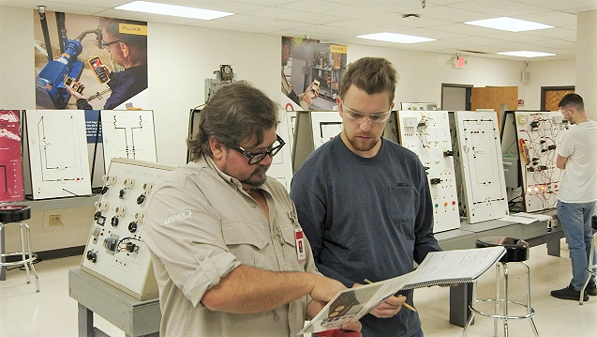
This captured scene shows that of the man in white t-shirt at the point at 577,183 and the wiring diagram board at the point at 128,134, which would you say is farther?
the wiring diagram board at the point at 128,134

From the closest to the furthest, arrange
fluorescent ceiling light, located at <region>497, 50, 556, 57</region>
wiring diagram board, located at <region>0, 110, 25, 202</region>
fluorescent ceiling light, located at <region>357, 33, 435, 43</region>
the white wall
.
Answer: wiring diagram board, located at <region>0, 110, 25, 202</region> → the white wall → fluorescent ceiling light, located at <region>357, 33, 435, 43</region> → fluorescent ceiling light, located at <region>497, 50, 556, 57</region>

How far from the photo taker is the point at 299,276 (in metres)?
1.46

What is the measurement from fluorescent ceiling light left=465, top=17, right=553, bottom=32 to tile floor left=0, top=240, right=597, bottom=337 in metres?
3.55

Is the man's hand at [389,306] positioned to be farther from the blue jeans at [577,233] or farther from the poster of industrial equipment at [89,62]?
the poster of industrial equipment at [89,62]

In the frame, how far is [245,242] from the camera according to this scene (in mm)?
1497

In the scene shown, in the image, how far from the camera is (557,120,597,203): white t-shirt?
5.00 meters

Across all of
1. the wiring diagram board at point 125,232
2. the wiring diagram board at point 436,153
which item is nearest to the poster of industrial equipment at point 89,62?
the wiring diagram board at point 436,153

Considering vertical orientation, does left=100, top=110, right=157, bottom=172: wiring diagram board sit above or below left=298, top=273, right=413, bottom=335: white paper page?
above

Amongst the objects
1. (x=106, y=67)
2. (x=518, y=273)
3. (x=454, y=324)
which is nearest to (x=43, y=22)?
(x=106, y=67)

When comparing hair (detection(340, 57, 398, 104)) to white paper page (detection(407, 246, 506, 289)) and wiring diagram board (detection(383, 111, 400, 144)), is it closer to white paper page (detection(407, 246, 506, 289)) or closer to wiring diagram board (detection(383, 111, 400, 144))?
white paper page (detection(407, 246, 506, 289))

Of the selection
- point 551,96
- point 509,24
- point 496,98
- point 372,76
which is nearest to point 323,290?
point 372,76

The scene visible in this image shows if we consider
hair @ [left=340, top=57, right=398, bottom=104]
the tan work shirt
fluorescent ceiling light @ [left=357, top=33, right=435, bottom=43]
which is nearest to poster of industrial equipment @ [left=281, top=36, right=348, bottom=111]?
fluorescent ceiling light @ [left=357, top=33, right=435, bottom=43]

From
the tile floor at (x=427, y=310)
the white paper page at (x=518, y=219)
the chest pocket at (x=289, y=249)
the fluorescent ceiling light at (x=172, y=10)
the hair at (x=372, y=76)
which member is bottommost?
the tile floor at (x=427, y=310)

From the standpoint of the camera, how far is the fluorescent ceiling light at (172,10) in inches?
250
